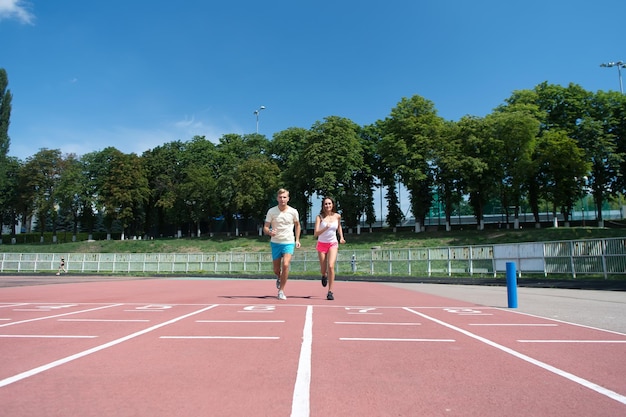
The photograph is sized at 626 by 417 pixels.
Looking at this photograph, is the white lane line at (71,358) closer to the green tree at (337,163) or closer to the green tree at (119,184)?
the green tree at (337,163)

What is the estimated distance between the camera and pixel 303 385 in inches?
132

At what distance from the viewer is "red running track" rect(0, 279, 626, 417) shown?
2.93m

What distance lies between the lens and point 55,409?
2.80 meters

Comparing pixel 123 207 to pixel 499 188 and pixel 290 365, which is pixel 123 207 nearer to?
pixel 499 188

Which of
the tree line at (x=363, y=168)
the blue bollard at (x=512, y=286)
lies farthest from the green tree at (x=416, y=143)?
the blue bollard at (x=512, y=286)

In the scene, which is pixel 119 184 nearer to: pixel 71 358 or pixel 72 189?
pixel 72 189

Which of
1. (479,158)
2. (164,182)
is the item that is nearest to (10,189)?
(164,182)

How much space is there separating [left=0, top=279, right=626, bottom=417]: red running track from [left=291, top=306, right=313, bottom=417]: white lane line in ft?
0.04

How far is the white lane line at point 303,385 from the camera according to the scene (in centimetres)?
283

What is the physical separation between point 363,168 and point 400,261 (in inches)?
1456

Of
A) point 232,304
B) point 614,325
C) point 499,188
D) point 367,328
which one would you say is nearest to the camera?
point 367,328

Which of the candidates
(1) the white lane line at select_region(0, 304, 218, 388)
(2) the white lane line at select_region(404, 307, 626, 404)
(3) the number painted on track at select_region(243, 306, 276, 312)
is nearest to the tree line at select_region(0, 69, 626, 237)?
(3) the number painted on track at select_region(243, 306, 276, 312)

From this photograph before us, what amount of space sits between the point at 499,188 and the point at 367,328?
1946 inches

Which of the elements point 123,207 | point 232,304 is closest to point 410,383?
point 232,304
